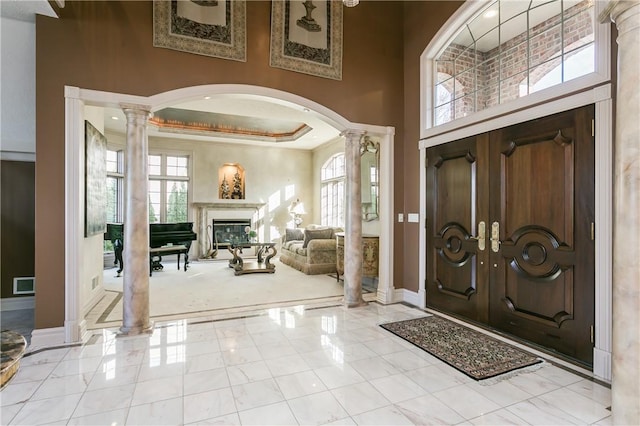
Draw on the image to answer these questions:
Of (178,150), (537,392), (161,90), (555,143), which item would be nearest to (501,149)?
(555,143)

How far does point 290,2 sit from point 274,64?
85cm

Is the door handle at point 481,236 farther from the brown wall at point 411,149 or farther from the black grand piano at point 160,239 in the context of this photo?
the black grand piano at point 160,239

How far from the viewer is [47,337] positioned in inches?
121

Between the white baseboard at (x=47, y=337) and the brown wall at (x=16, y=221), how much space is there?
6.16 ft

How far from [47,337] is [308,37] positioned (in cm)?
450

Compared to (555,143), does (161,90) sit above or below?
above

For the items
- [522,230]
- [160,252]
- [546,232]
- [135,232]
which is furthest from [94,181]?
[546,232]

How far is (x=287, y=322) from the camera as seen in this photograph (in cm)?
380

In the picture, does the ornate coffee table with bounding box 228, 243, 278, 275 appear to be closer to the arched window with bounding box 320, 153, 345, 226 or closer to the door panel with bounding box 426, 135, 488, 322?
the arched window with bounding box 320, 153, 345, 226

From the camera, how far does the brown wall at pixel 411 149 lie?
452cm

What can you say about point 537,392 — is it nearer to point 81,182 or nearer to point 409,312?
point 409,312

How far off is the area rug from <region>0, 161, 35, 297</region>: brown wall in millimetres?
4956

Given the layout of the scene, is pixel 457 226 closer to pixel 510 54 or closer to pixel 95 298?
pixel 510 54

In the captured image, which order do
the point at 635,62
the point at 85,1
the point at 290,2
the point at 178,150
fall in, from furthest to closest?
the point at 178,150 → the point at 290,2 → the point at 85,1 → the point at 635,62
